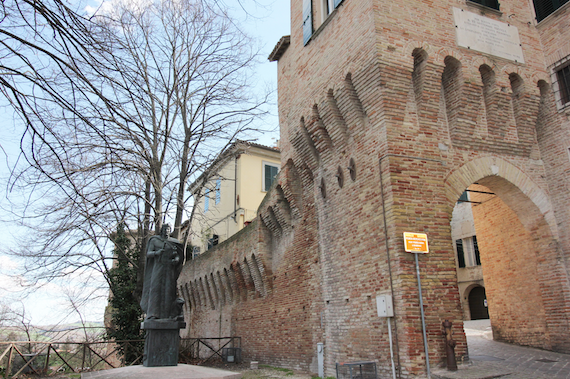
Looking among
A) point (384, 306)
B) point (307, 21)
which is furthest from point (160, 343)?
point (307, 21)

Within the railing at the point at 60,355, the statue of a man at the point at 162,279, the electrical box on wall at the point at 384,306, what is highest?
the statue of a man at the point at 162,279

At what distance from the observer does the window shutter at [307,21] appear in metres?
11.1

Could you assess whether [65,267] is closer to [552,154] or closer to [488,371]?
[488,371]

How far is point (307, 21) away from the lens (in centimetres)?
1138

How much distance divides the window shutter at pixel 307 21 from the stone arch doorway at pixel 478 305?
17936 millimetres

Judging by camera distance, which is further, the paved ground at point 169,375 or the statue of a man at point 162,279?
the statue of a man at point 162,279

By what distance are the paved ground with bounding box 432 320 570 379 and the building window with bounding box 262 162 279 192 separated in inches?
534

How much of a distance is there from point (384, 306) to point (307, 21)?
7.87 metres

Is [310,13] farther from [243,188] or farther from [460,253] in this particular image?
[460,253]

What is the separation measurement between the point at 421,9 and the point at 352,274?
19.2 feet

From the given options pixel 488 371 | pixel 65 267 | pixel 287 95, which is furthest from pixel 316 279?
pixel 65 267

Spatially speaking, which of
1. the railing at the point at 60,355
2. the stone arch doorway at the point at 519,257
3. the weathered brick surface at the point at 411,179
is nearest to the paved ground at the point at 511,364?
the weathered brick surface at the point at 411,179

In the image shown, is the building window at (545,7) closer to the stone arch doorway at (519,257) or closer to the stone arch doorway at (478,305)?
the stone arch doorway at (519,257)

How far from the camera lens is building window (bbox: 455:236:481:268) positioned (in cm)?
2269
